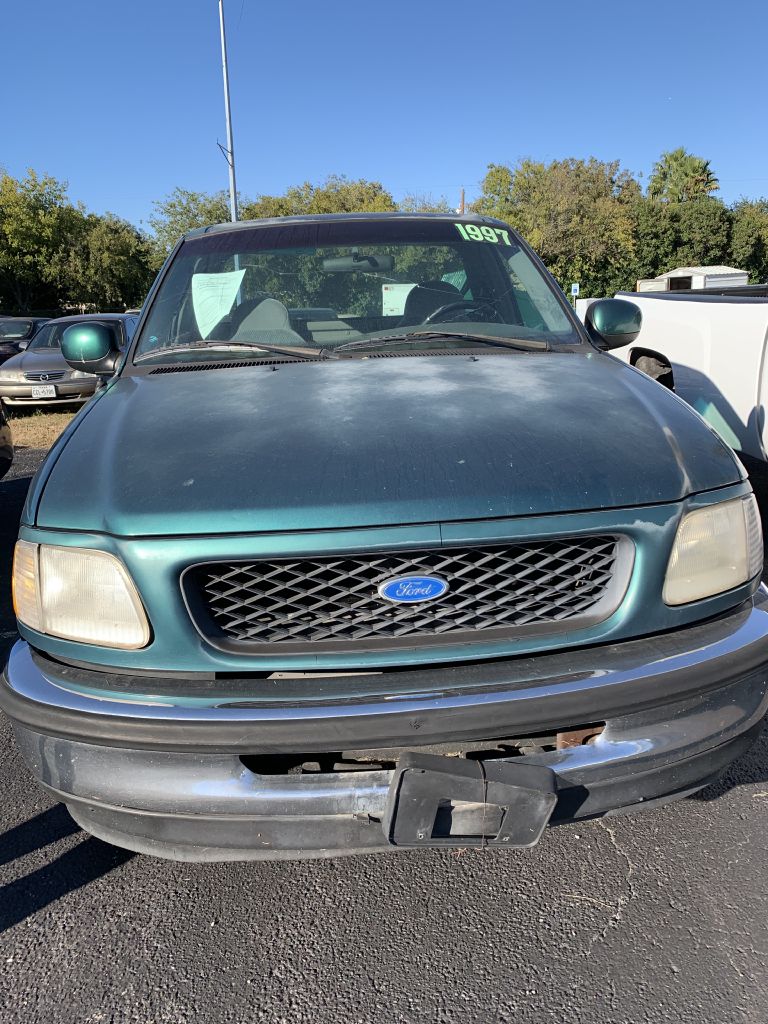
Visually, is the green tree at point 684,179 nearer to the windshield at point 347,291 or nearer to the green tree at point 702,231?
the green tree at point 702,231

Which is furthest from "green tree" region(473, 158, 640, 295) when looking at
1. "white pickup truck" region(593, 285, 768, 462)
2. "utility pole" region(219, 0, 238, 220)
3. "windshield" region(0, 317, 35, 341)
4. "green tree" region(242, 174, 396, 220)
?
"white pickup truck" region(593, 285, 768, 462)

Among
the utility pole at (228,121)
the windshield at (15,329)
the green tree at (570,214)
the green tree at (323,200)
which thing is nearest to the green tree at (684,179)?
the green tree at (570,214)

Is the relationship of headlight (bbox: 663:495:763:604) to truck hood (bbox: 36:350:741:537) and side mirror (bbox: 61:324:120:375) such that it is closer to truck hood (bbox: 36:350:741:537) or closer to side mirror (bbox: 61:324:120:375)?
truck hood (bbox: 36:350:741:537)

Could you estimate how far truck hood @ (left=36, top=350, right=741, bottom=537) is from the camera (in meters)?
1.63

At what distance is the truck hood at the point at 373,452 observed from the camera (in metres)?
1.63

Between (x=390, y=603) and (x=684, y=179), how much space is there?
2327 inches

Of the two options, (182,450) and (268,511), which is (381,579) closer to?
(268,511)

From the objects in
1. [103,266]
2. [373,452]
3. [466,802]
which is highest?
[103,266]

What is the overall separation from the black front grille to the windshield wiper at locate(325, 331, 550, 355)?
116 centimetres

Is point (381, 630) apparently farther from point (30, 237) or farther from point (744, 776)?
point (30, 237)

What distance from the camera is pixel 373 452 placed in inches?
70.5

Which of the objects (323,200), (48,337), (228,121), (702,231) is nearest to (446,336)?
(48,337)

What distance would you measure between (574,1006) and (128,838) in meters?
1.09

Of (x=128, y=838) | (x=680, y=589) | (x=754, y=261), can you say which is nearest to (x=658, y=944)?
(x=680, y=589)
